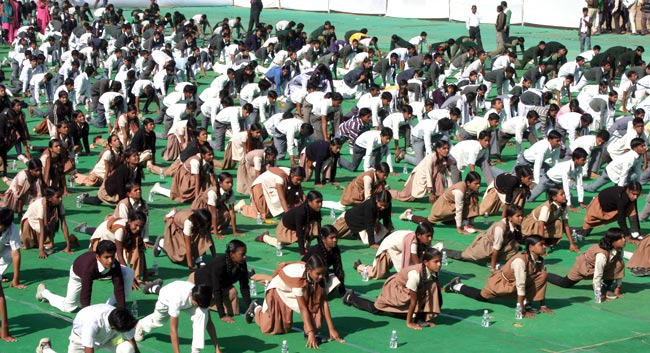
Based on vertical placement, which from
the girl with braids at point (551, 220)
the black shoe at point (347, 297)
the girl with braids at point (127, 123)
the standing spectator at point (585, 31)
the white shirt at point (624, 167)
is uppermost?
the standing spectator at point (585, 31)

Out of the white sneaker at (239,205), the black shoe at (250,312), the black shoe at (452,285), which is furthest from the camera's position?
the white sneaker at (239,205)

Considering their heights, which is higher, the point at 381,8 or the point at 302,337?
the point at 381,8

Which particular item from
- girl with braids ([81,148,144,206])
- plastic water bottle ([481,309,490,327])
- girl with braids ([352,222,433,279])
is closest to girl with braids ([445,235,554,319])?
plastic water bottle ([481,309,490,327])

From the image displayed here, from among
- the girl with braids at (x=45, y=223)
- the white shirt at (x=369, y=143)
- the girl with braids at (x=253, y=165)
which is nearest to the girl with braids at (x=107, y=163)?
the girl with braids at (x=253, y=165)

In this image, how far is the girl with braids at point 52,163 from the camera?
57.0 ft

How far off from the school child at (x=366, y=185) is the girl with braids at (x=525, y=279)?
3.22m

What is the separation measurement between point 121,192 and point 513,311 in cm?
672

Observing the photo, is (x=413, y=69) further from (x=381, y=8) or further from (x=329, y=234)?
(x=381, y=8)

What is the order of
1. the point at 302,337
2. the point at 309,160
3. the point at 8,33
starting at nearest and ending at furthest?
the point at 302,337
the point at 309,160
the point at 8,33

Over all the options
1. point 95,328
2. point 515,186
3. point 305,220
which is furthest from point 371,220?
point 95,328

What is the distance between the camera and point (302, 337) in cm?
1223

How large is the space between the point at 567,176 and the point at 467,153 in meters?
1.90

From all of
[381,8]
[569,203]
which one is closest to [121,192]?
[569,203]

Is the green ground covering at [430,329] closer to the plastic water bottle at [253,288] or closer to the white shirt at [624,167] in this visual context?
the plastic water bottle at [253,288]
